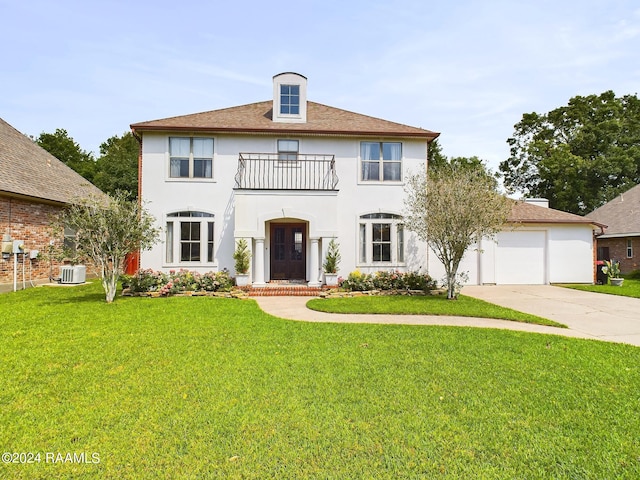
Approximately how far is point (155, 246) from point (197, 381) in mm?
10319

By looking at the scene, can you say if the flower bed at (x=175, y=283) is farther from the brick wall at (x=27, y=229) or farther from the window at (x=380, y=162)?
the window at (x=380, y=162)

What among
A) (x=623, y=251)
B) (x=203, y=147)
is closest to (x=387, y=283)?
(x=203, y=147)

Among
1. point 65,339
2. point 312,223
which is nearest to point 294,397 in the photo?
point 65,339

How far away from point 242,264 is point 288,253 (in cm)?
255

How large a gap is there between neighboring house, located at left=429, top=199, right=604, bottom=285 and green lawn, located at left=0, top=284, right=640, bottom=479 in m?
10.2

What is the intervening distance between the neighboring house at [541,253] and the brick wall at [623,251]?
6891 mm

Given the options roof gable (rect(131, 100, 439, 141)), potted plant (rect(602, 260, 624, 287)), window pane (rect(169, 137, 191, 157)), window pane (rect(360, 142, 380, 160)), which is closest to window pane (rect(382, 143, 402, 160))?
window pane (rect(360, 142, 380, 160))

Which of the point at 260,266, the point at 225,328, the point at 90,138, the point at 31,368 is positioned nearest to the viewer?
the point at 31,368

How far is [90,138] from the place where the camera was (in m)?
42.2

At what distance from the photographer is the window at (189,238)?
1386 cm

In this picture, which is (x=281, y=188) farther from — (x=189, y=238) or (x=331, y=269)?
(x=189, y=238)

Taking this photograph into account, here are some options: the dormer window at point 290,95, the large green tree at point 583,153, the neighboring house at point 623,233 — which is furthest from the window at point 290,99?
the large green tree at point 583,153

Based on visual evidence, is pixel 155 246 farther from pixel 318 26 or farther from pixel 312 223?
pixel 318 26

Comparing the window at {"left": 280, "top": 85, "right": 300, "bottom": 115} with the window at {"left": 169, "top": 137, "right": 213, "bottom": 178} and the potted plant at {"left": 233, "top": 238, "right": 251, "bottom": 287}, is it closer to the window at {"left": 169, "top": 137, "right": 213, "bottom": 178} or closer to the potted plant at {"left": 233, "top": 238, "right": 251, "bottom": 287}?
the window at {"left": 169, "top": 137, "right": 213, "bottom": 178}
